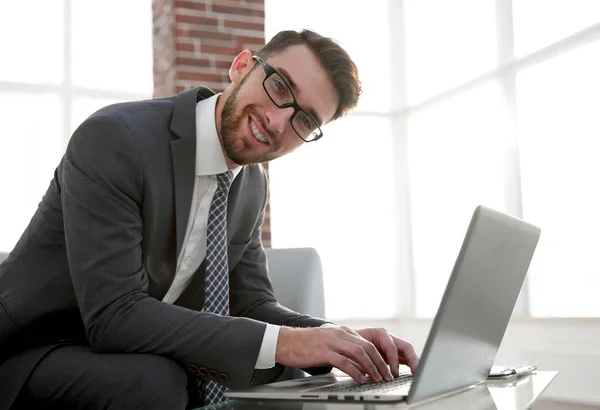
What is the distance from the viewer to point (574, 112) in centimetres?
467

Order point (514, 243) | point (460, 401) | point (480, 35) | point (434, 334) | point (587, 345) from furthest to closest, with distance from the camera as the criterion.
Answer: point (480, 35)
point (587, 345)
point (514, 243)
point (460, 401)
point (434, 334)

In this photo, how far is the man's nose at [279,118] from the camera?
68.7 inches

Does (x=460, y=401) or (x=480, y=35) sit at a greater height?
(x=480, y=35)

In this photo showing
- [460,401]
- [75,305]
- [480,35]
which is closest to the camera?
[460,401]

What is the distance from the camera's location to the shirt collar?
1.70m

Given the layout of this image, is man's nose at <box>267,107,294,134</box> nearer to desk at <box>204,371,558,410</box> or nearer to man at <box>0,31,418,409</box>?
man at <box>0,31,418,409</box>

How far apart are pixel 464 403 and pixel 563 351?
3844 mm

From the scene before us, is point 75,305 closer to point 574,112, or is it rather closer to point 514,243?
point 514,243

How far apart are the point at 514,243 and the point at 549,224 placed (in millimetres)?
3843

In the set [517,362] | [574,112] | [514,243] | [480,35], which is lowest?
[517,362]

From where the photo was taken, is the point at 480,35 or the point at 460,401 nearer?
the point at 460,401

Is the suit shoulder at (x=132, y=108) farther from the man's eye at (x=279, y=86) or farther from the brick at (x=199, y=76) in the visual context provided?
the brick at (x=199, y=76)

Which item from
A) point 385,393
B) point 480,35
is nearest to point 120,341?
point 385,393

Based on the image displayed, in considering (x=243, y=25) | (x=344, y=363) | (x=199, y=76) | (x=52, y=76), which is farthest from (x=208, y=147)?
(x=52, y=76)
